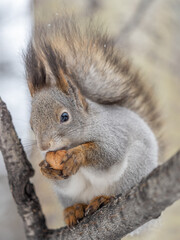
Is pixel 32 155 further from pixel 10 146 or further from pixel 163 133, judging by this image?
pixel 163 133

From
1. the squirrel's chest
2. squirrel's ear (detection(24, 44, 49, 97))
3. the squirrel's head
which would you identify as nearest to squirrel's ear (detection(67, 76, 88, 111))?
the squirrel's head

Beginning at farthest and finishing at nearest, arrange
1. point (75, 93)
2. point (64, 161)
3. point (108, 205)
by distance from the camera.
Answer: point (75, 93) < point (64, 161) < point (108, 205)

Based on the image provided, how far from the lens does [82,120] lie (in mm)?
1254

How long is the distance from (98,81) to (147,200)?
74 cm

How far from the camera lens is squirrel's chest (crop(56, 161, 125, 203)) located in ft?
4.13

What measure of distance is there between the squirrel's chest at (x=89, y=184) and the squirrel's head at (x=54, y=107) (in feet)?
0.47

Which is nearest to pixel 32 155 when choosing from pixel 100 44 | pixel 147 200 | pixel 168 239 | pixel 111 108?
pixel 111 108

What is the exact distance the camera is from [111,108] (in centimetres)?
143

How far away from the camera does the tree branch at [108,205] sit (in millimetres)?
737

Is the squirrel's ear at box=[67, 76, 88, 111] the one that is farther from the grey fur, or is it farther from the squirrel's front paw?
the squirrel's front paw

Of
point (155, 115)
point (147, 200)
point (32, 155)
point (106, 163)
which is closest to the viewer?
point (147, 200)

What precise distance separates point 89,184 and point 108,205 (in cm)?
32

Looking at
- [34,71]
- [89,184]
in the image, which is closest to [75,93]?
[34,71]

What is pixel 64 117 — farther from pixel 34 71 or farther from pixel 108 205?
pixel 108 205
